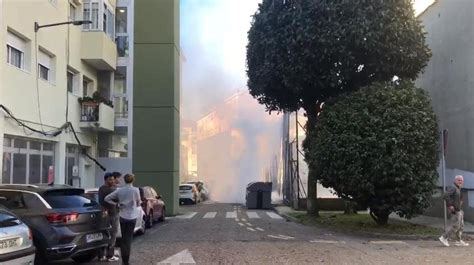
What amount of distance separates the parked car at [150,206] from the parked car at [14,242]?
9192 millimetres

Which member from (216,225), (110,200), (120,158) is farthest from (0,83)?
(120,158)

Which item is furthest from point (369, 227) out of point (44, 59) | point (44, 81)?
point (44, 59)

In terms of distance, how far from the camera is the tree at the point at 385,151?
1541 cm

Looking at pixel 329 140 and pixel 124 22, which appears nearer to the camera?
pixel 329 140

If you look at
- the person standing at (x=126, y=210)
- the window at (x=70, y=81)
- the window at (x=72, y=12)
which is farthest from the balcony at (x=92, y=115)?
the person standing at (x=126, y=210)

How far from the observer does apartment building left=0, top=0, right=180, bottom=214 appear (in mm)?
16391

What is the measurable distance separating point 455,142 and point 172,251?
12.2m

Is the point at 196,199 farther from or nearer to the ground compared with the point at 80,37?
nearer to the ground

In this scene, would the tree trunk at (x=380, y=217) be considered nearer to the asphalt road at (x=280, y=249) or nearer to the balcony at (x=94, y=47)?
the asphalt road at (x=280, y=249)

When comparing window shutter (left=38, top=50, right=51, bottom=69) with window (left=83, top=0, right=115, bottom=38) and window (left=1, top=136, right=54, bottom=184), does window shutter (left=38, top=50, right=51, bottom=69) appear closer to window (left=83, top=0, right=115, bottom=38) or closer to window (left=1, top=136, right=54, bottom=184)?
window (left=1, top=136, right=54, bottom=184)

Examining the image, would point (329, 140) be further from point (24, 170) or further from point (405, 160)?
point (24, 170)

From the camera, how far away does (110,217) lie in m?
10.7

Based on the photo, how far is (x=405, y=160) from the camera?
50.3ft

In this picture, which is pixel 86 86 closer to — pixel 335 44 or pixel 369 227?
pixel 335 44
